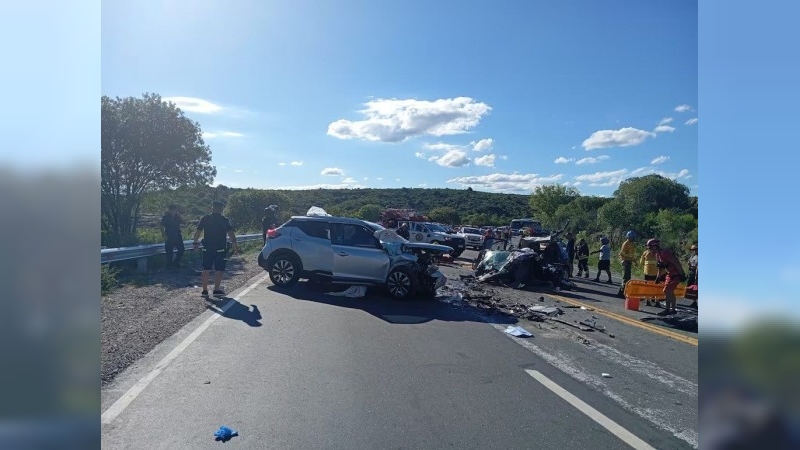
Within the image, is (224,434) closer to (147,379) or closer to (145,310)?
(147,379)

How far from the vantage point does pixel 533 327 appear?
10016 mm

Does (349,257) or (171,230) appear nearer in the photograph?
(349,257)

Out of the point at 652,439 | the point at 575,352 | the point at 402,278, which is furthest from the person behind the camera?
the point at 402,278

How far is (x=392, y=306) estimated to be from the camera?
11445mm

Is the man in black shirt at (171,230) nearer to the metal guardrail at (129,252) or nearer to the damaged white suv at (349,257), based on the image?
the metal guardrail at (129,252)

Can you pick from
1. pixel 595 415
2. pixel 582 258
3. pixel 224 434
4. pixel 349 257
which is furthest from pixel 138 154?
pixel 595 415

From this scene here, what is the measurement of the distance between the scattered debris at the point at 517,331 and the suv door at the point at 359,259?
3.67 m

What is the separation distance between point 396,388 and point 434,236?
24.8 meters

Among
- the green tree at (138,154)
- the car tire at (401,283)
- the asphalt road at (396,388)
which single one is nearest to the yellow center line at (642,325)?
the asphalt road at (396,388)

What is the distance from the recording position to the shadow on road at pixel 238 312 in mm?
9159

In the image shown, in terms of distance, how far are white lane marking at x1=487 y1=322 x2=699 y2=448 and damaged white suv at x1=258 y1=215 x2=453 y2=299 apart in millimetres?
3708
